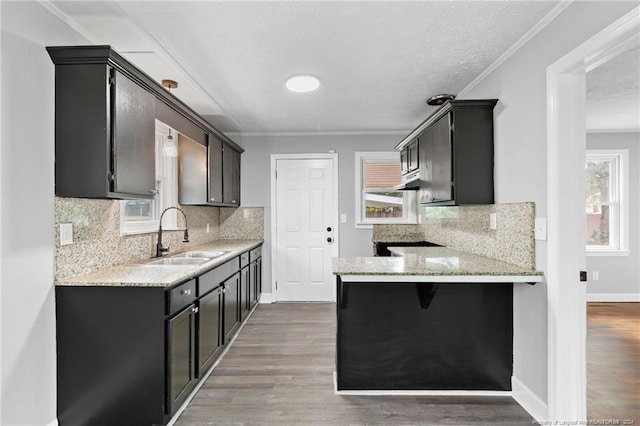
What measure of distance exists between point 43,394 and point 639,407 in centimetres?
352

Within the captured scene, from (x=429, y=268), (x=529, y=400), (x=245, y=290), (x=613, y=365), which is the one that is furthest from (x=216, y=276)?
(x=613, y=365)

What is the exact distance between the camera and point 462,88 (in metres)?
3.12

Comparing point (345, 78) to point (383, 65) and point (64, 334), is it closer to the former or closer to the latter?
point (383, 65)

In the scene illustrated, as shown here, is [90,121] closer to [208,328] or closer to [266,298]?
[208,328]

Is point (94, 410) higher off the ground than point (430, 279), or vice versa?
point (430, 279)

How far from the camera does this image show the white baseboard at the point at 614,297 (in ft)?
15.4

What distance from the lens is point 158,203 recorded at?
10.7ft

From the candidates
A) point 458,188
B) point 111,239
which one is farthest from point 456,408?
point 111,239

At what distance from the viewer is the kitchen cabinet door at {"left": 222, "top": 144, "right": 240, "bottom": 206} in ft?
13.3

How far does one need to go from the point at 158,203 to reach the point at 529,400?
3284 mm

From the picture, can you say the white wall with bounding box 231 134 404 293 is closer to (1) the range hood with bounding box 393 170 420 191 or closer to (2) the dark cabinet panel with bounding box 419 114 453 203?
(1) the range hood with bounding box 393 170 420 191

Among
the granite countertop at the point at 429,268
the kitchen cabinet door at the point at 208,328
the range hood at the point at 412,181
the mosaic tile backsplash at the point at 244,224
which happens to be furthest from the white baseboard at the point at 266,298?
the granite countertop at the point at 429,268

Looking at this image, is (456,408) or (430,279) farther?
(456,408)

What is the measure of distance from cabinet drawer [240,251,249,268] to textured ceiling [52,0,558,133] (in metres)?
1.60
